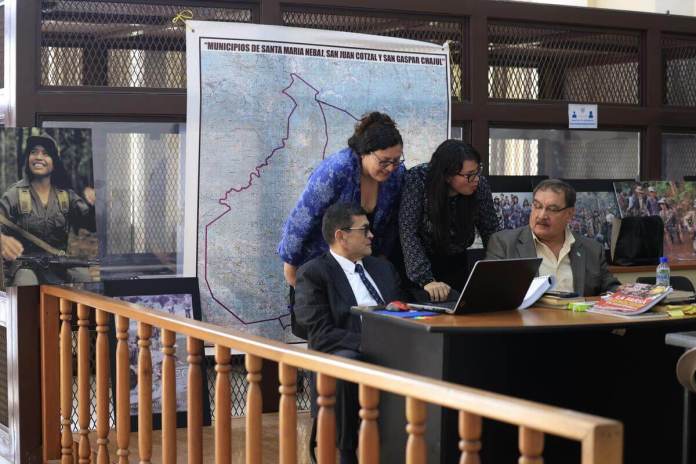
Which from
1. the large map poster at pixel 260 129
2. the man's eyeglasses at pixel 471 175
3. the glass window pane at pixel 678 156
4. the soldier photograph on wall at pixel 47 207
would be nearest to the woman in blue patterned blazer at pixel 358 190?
the man's eyeglasses at pixel 471 175

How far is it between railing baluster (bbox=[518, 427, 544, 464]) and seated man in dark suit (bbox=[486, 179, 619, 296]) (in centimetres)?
253

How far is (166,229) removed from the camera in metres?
5.12

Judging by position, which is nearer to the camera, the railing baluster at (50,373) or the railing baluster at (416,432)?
the railing baluster at (416,432)

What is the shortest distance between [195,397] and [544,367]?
53.6 inches

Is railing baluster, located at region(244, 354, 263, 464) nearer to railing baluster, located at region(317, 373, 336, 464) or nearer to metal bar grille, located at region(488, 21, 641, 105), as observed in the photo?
railing baluster, located at region(317, 373, 336, 464)

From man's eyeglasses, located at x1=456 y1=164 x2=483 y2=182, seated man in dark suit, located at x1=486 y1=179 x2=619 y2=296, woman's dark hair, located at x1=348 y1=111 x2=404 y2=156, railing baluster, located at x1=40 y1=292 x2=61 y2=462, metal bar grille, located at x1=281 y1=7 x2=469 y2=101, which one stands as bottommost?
railing baluster, located at x1=40 y1=292 x2=61 y2=462

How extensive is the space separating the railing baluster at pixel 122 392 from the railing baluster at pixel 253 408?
0.90 metres

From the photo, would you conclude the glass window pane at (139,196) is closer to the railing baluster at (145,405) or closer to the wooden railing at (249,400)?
the wooden railing at (249,400)

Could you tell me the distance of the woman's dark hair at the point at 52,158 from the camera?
15.1 ft

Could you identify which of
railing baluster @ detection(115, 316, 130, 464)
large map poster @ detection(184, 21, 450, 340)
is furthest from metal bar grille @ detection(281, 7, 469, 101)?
railing baluster @ detection(115, 316, 130, 464)

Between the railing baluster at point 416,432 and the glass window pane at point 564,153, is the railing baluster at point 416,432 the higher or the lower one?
the lower one

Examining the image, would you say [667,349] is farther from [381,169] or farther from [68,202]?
[68,202]

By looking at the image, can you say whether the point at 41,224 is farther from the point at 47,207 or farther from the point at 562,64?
the point at 562,64

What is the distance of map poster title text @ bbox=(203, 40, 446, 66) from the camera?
5.06 metres
